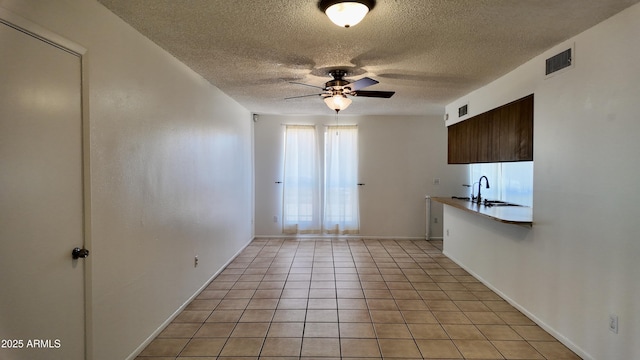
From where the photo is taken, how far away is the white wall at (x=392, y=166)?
251 inches

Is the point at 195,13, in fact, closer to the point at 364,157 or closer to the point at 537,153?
the point at 537,153

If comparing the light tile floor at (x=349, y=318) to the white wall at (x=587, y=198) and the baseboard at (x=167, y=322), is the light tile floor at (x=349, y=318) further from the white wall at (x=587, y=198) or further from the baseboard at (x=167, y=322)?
the white wall at (x=587, y=198)

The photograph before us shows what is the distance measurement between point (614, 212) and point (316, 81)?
2950 mm

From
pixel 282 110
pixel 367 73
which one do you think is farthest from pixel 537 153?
pixel 282 110

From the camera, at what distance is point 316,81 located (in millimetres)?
3779

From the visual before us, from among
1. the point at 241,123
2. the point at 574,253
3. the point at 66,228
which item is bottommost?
the point at 574,253

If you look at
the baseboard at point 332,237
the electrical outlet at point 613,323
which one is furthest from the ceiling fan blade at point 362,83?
the baseboard at point 332,237

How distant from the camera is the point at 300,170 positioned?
6336mm

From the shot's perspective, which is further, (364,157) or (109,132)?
(364,157)

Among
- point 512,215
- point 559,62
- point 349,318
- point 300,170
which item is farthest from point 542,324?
point 300,170

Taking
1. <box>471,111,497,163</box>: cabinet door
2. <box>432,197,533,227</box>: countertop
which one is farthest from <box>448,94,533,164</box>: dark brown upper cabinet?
<box>432,197,533,227</box>: countertop

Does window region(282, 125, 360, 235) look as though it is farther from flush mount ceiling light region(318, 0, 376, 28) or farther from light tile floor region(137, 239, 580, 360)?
flush mount ceiling light region(318, 0, 376, 28)

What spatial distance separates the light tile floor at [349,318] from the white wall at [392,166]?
172cm

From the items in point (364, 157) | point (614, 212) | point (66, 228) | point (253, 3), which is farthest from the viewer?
point (364, 157)
